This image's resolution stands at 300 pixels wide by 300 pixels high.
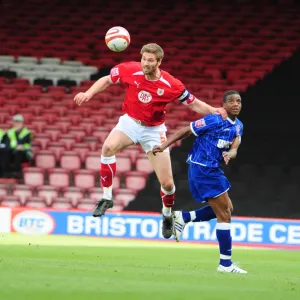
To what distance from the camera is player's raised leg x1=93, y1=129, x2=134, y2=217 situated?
394 inches

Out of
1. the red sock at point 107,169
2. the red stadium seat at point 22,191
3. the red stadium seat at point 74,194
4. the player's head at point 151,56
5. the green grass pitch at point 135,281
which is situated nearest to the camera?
the green grass pitch at point 135,281

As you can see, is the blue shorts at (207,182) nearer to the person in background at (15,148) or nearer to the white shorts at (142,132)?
the white shorts at (142,132)

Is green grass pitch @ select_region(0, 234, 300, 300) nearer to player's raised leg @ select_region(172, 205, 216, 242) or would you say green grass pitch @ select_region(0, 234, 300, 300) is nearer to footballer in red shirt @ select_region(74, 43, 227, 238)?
player's raised leg @ select_region(172, 205, 216, 242)

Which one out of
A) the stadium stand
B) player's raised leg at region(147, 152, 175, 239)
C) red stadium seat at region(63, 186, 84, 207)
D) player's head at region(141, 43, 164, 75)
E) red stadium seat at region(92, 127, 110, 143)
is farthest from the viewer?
red stadium seat at region(92, 127, 110, 143)

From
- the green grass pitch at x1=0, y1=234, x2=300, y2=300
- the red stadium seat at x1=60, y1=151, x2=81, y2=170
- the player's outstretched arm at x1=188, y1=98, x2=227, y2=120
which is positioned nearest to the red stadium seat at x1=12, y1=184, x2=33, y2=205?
the red stadium seat at x1=60, y1=151, x2=81, y2=170

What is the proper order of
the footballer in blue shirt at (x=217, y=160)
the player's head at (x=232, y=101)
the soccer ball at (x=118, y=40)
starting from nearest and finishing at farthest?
the player's head at (x=232, y=101)
the footballer in blue shirt at (x=217, y=160)
the soccer ball at (x=118, y=40)

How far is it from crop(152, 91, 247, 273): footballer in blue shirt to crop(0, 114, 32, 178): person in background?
838cm

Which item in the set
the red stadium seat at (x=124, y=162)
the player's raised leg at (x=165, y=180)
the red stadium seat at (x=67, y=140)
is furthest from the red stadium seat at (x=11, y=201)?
the player's raised leg at (x=165, y=180)

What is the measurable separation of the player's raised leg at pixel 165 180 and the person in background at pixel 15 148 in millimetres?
7360

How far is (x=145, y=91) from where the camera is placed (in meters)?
9.90

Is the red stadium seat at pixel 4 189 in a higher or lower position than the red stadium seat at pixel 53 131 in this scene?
lower

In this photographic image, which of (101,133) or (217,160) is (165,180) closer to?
(217,160)

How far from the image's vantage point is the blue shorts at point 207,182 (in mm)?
9477

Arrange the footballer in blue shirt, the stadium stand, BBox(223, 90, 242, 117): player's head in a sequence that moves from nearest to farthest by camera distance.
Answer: BBox(223, 90, 242, 117): player's head
the footballer in blue shirt
the stadium stand
